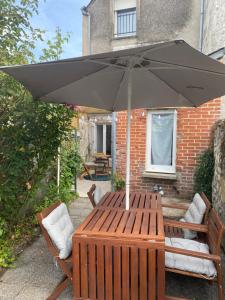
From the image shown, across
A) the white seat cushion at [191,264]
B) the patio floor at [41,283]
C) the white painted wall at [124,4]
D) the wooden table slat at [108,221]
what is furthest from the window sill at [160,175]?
the white painted wall at [124,4]

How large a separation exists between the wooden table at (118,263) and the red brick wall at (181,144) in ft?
12.9

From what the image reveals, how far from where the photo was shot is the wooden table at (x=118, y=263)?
6.91 ft

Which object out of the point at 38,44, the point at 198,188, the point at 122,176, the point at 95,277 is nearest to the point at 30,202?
the point at 95,277

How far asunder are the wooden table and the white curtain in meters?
4.11

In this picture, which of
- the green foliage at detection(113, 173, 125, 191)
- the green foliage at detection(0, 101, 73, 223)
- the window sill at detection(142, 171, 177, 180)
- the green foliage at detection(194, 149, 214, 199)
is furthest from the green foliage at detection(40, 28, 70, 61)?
the green foliage at detection(194, 149, 214, 199)

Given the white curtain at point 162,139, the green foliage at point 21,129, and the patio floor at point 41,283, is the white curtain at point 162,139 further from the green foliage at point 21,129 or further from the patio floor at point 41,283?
the patio floor at point 41,283

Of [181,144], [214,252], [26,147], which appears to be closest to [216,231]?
[214,252]

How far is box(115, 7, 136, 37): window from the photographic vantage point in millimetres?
10203

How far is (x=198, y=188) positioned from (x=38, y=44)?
4502 millimetres

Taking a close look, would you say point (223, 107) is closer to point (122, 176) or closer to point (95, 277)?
point (122, 176)

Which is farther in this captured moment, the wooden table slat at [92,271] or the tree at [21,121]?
the tree at [21,121]

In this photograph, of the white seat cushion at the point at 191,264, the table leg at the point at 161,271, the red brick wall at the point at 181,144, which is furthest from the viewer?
the red brick wall at the point at 181,144

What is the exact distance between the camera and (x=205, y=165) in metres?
5.52

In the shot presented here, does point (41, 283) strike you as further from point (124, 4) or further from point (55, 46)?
point (124, 4)
